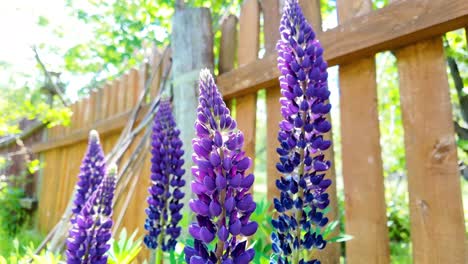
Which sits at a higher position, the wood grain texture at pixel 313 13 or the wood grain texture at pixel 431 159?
the wood grain texture at pixel 313 13

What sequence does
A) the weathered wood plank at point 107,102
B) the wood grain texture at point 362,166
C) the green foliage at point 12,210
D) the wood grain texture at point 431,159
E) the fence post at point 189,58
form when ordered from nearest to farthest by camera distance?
the wood grain texture at point 431,159
the wood grain texture at point 362,166
the fence post at point 189,58
the weathered wood plank at point 107,102
the green foliage at point 12,210

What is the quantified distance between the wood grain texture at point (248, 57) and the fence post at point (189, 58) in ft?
0.93

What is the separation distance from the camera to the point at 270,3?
7.68 ft

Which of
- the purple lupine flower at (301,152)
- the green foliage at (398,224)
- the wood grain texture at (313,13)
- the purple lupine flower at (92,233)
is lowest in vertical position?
the green foliage at (398,224)

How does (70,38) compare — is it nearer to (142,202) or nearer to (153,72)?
(153,72)

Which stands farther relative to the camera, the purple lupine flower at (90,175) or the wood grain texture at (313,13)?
the purple lupine flower at (90,175)

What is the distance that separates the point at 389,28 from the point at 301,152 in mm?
867

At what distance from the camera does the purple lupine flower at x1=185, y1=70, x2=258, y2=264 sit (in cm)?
83

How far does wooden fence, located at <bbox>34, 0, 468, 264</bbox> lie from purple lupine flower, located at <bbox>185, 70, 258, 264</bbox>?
97 centimetres

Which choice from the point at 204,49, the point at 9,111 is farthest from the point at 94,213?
the point at 9,111

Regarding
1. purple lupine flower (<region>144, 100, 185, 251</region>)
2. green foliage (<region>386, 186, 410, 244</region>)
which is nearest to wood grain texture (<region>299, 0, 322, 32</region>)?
purple lupine flower (<region>144, 100, 185, 251</region>)

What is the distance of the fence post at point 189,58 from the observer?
2.58 m

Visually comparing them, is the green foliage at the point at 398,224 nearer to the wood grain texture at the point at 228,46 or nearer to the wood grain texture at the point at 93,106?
the wood grain texture at the point at 228,46

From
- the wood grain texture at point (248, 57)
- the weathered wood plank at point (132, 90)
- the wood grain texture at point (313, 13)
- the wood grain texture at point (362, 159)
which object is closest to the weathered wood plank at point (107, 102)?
the weathered wood plank at point (132, 90)
